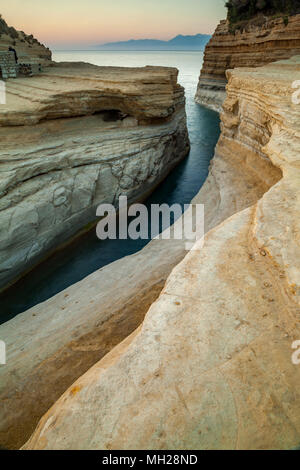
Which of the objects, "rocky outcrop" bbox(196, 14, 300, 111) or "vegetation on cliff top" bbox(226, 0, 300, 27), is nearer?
"rocky outcrop" bbox(196, 14, 300, 111)

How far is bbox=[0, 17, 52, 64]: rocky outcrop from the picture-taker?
1731 cm

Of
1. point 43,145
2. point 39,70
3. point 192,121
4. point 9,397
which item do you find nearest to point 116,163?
point 43,145

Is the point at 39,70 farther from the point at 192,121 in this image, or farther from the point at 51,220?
the point at 192,121

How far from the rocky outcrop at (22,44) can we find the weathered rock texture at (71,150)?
4.51m

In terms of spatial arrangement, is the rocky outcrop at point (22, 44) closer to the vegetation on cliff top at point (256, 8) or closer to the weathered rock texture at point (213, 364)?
the weathered rock texture at point (213, 364)

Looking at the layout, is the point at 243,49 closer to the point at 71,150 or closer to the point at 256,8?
the point at 256,8

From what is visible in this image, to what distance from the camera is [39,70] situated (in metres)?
15.8

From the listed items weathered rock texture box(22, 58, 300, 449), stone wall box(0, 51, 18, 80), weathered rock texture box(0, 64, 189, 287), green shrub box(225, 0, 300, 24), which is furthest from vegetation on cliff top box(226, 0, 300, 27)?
weathered rock texture box(22, 58, 300, 449)

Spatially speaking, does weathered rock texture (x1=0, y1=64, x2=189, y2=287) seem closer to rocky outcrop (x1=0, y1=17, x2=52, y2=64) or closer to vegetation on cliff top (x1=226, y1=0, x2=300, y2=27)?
rocky outcrop (x1=0, y1=17, x2=52, y2=64)

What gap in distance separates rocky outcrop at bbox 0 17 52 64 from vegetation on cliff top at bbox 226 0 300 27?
22732 mm

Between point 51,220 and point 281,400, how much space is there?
9.05 m

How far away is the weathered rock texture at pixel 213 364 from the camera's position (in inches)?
105

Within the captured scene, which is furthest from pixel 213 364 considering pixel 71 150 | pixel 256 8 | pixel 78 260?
pixel 256 8

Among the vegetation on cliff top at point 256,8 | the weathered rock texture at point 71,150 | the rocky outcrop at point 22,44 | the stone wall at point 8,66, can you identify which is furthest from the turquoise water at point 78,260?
the vegetation on cliff top at point 256,8
